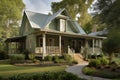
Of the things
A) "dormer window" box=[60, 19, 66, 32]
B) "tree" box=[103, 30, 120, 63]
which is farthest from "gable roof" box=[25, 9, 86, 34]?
"tree" box=[103, 30, 120, 63]

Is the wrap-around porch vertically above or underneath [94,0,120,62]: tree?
underneath

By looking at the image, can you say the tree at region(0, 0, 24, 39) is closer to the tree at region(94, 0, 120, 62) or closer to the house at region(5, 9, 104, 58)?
the house at region(5, 9, 104, 58)

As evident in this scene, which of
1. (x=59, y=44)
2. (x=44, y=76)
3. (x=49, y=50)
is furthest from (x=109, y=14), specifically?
(x=49, y=50)

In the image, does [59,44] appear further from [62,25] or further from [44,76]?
[44,76]

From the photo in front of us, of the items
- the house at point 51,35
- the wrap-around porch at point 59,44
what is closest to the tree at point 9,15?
the house at point 51,35

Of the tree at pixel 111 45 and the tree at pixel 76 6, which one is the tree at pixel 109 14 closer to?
the tree at pixel 111 45

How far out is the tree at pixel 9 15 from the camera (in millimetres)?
39469

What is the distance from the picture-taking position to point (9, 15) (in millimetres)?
40750

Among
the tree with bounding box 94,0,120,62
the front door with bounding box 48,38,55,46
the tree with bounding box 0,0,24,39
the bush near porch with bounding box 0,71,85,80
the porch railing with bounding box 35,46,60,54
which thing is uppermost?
the tree with bounding box 0,0,24,39

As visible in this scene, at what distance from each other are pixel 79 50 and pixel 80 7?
619 inches

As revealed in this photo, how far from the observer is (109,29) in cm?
1496

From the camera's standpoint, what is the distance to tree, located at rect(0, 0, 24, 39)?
39469 millimetres

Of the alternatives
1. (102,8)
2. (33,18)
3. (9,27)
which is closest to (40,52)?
(33,18)

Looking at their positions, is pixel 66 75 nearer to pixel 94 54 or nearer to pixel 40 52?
pixel 40 52
